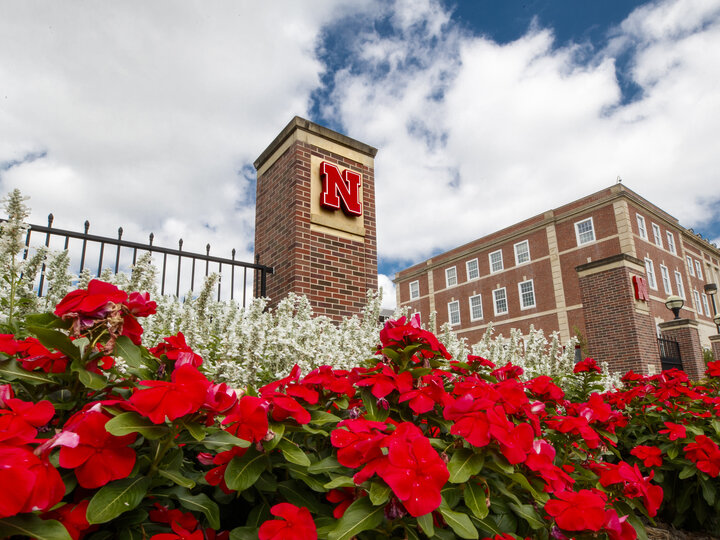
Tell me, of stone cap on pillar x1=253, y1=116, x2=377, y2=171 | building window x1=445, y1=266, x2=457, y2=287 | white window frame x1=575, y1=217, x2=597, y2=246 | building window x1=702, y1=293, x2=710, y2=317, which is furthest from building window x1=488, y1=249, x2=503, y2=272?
stone cap on pillar x1=253, y1=116, x2=377, y2=171

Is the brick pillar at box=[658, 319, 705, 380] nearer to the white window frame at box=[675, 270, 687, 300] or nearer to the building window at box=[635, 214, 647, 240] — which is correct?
the building window at box=[635, 214, 647, 240]

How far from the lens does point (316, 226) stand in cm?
664

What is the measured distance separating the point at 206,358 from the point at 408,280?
34.7 m

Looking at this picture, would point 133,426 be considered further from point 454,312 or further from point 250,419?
point 454,312

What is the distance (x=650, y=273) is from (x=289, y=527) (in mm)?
30191

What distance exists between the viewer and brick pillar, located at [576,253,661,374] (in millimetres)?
10125

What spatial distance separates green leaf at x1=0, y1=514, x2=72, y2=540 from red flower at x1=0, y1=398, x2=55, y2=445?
0.15 m

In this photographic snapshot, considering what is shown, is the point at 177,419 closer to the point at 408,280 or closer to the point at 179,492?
the point at 179,492

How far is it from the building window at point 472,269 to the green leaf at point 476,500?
32.3 m

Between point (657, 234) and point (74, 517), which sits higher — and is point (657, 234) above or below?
above

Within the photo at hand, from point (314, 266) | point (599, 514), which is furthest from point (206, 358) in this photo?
point (599, 514)

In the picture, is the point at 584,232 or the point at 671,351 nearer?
the point at 671,351

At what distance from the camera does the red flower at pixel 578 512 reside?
110cm

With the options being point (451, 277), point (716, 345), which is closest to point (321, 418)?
point (716, 345)
